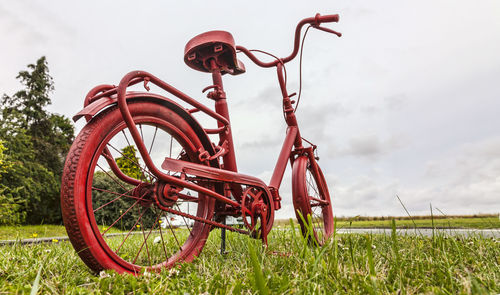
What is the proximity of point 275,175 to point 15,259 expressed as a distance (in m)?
2.05

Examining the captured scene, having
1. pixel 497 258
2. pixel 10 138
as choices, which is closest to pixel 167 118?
pixel 497 258

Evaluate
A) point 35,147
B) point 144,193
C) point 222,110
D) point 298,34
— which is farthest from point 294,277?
point 35,147

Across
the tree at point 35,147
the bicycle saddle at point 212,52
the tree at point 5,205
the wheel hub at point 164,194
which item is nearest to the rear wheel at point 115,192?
the wheel hub at point 164,194

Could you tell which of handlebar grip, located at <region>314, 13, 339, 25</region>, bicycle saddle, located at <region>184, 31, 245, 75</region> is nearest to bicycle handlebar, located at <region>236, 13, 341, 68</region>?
handlebar grip, located at <region>314, 13, 339, 25</region>

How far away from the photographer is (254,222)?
252 centimetres

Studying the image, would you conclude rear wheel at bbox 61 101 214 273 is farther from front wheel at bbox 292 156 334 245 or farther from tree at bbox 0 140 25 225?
tree at bbox 0 140 25 225

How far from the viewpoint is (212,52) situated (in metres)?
2.62

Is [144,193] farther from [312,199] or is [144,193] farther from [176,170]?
[312,199]

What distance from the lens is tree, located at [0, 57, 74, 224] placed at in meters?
15.3

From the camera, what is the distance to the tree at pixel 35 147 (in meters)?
15.3

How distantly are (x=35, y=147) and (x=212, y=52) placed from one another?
777 inches

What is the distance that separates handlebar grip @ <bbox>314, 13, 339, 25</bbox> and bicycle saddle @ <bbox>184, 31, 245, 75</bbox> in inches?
36.4

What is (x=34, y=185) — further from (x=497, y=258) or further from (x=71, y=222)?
(x=497, y=258)

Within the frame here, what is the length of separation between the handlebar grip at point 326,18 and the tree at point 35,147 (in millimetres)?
15542
